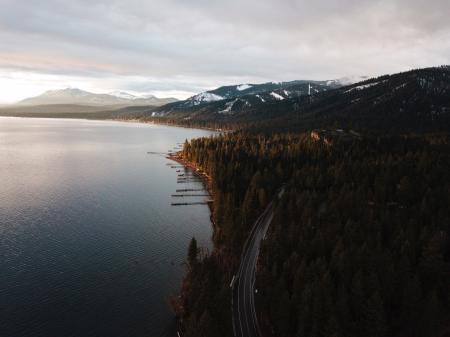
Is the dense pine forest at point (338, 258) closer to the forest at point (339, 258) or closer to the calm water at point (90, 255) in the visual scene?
the forest at point (339, 258)

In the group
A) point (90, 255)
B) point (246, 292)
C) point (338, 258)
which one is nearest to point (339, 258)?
point (338, 258)

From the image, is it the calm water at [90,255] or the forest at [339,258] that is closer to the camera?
the forest at [339,258]

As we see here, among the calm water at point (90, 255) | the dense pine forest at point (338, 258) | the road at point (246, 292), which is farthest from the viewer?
the calm water at point (90, 255)

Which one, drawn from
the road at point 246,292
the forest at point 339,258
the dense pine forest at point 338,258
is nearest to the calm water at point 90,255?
the dense pine forest at point 338,258

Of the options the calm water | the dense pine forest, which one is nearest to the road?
the dense pine forest

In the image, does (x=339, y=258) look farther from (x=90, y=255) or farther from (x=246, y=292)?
(x=90, y=255)

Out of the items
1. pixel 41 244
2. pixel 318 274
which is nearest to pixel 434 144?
pixel 318 274
